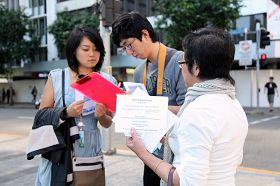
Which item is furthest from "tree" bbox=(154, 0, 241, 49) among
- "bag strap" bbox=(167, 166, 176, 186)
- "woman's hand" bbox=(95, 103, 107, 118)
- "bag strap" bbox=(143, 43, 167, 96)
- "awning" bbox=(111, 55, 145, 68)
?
"bag strap" bbox=(167, 166, 176, 186)

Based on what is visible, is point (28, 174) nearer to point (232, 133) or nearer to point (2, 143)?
point (2, 143)

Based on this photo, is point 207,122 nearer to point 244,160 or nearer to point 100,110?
point 100,110

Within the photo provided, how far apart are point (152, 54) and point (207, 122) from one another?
3.93 ft

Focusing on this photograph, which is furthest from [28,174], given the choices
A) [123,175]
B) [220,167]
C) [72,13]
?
[72,13]

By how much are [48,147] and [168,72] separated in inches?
36.7

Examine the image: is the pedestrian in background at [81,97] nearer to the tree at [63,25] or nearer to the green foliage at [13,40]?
the tree at [63,25]

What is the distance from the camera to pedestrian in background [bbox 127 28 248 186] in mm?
1560

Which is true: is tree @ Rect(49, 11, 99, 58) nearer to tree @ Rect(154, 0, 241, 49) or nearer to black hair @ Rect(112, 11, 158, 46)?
tree @ Rect(154, 0, 241, 49)

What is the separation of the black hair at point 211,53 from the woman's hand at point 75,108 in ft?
3.12

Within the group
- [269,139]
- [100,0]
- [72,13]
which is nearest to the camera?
[100,0]

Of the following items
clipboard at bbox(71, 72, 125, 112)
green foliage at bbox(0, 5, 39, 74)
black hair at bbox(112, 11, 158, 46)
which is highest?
green foliage at bbox(0, 5, 39, 74)

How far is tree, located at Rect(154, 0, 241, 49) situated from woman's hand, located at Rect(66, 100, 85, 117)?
58.0ft

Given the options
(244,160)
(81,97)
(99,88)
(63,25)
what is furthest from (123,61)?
(99,88)

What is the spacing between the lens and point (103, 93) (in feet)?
7.38
